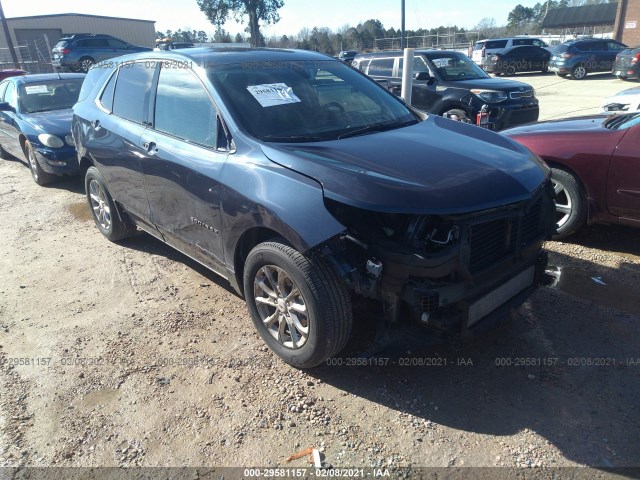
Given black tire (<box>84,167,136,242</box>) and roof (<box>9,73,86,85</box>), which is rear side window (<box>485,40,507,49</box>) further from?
black tire (<box>84,167,136,242</box>)

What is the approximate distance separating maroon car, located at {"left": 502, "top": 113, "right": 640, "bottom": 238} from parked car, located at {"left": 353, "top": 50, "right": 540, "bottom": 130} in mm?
4287

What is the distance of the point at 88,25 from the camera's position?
4497cm

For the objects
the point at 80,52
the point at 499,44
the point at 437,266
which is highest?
the point at 80,52

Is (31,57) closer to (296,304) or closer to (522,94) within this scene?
(522,94)

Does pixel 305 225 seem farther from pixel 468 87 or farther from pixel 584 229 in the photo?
pixel 468 87

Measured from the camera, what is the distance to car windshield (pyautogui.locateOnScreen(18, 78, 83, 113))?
812cm

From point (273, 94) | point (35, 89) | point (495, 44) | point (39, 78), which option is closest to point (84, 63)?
point (39, 78)

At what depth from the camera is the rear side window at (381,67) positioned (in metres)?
10.7

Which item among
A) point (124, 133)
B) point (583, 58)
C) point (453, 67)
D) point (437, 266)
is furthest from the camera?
point (583, 58)

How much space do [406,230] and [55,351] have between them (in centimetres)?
258

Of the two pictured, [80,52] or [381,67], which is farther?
[80,52]

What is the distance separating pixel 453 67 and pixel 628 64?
45.1ft

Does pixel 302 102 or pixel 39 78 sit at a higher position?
pixel 302 102

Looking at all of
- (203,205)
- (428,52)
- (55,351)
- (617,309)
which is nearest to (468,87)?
(428,52)
